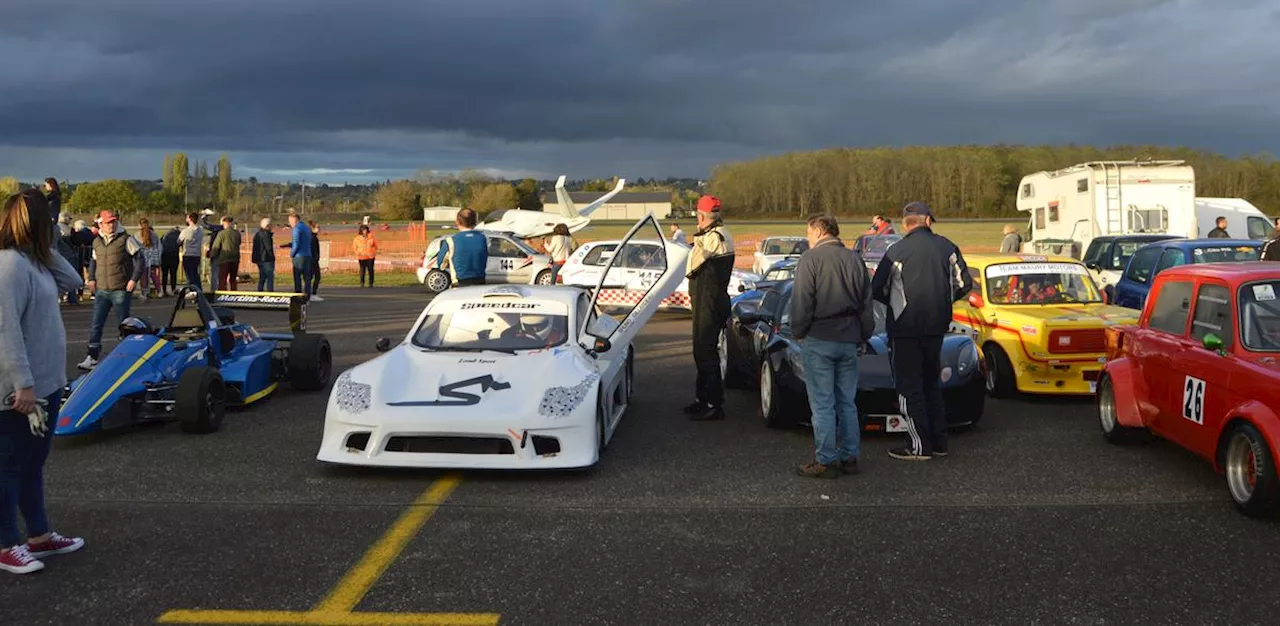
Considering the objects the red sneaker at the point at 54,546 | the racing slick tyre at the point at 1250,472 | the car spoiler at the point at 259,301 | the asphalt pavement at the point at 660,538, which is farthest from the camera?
the car spoiler at the point at 259,301

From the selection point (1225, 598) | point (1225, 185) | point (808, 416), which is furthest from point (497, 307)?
point (1225, 185)

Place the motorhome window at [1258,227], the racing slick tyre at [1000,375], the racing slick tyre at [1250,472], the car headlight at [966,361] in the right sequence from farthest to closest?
the motorhome window at [1258,227] < the racing slick tyre at [1000,375] < the car headlight at [966,361] < the racing slick tyre at [1250,472]

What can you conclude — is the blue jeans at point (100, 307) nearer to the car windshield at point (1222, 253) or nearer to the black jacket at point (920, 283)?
the black jacket at point (920, 283)

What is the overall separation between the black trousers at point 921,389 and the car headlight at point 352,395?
3664 millimetres

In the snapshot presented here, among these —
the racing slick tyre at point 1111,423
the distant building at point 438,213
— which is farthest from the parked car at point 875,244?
the distant building at point 438,213

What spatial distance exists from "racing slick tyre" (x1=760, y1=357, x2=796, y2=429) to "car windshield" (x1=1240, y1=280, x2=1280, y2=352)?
319cm

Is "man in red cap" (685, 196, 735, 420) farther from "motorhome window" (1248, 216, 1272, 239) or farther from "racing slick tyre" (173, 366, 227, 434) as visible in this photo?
"motorhome window" (1248, 216, 1272, 239)

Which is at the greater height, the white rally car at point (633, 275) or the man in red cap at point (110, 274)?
the man in red cap at point (110, 274)

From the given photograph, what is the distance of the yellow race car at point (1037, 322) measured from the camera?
8930 millimetres

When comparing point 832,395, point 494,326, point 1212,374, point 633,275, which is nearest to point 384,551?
point 494,326

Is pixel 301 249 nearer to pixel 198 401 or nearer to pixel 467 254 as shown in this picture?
pixel 467 254

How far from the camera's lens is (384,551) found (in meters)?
4.98

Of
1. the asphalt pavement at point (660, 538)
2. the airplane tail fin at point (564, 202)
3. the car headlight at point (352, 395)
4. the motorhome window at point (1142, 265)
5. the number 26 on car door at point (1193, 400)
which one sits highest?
A: the airplane tail fin at point (564, 202)

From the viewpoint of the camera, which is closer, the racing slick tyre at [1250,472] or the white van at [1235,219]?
the racing slick tyre at [1250,472]
